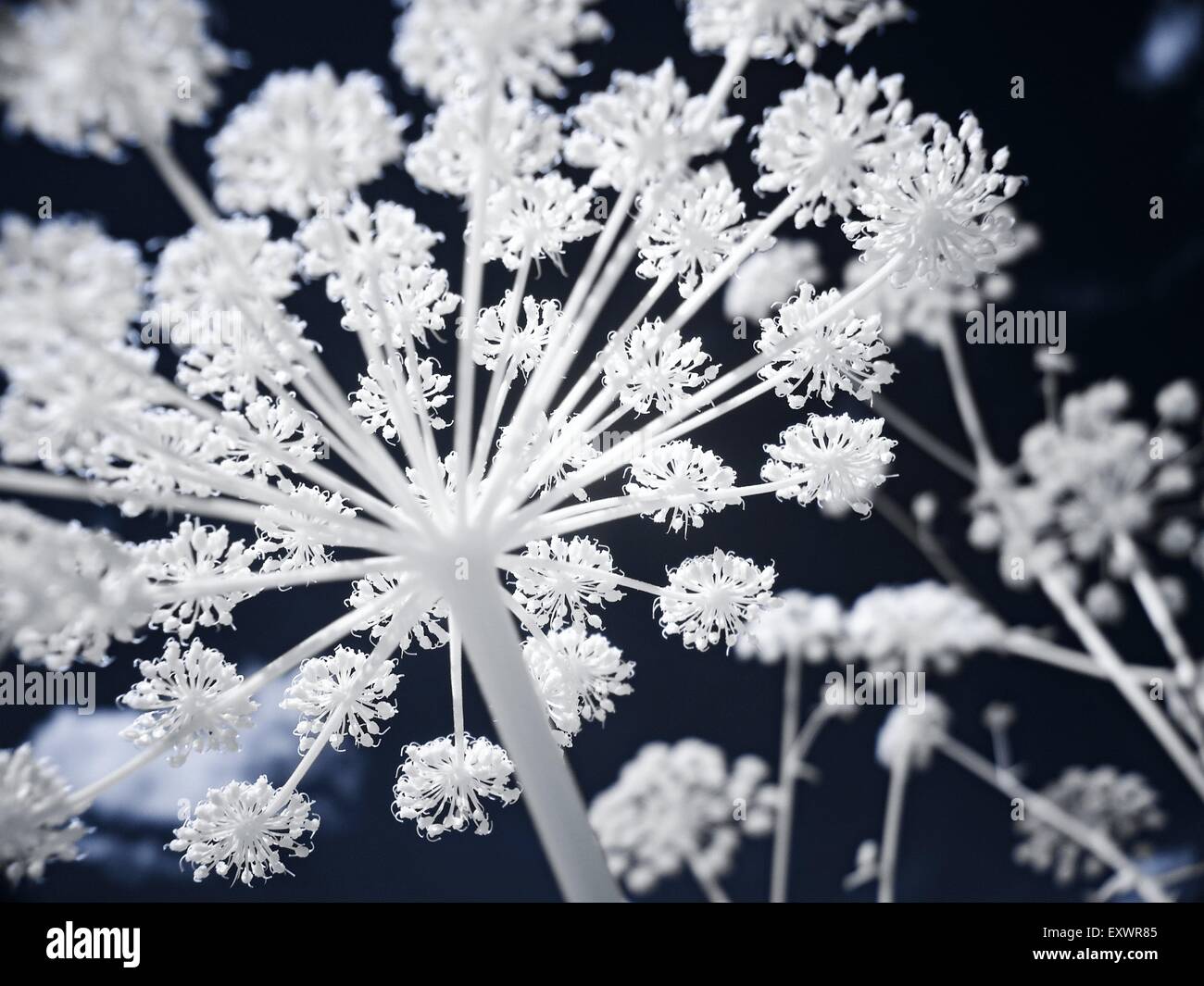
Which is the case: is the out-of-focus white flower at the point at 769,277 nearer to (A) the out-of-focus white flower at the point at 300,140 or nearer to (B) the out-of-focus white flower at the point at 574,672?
(A) the out-of-focus white flower at the point at 300,140

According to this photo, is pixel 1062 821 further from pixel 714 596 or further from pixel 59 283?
pixel 59 283

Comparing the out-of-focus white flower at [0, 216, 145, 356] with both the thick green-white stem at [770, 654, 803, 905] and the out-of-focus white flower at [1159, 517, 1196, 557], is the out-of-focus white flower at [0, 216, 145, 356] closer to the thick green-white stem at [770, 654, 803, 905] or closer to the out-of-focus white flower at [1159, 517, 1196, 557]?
the thick green-white stem at [770, 654, 803, 905]

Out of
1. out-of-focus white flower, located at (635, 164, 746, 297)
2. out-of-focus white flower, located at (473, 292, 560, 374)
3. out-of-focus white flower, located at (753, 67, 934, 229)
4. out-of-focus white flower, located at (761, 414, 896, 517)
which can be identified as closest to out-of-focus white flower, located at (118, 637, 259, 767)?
out-of-focus white flower, located at (473, 292, 560, 374)

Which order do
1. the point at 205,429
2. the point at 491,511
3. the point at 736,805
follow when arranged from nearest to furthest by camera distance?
the point at 736,805, the point at 491,511, the point at 205,429
